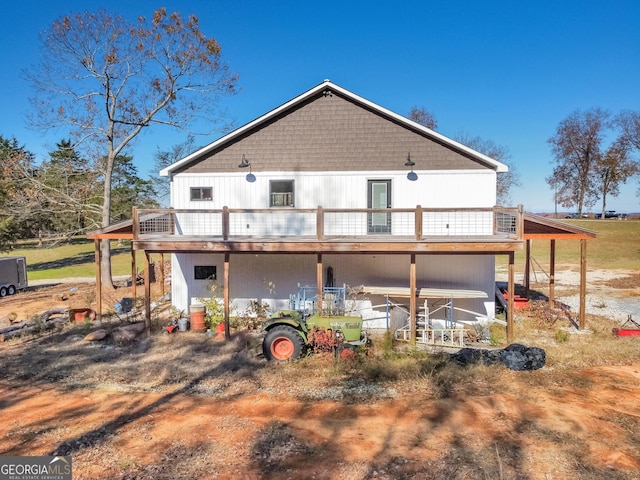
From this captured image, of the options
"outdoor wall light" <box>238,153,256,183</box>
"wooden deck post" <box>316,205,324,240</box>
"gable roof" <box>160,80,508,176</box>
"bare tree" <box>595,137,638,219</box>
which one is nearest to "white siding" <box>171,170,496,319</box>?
"outdoor wall light" <box>238,153,256,183</box>

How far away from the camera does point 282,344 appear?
9.59m

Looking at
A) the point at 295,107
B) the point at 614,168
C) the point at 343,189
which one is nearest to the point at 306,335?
the point at 343,189

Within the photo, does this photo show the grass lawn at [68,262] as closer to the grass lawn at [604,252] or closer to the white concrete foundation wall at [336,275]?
the white concrete foundation wall at [336,275]

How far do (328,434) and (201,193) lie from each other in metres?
9.66

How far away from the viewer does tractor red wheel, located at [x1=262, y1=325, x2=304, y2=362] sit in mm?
9406

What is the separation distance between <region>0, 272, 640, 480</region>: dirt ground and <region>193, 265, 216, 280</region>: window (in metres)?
3.82

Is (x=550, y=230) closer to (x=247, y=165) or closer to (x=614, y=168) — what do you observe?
(x=247, y=165)

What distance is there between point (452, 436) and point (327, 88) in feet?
35.9

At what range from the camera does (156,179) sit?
4491 cm

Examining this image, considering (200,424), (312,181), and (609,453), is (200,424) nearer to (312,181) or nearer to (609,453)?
(609,453)

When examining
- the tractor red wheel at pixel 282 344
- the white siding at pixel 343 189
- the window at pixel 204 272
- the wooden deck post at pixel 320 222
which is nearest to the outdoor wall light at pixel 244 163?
the white siding at pixel 343 189

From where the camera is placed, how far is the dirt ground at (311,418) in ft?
17.5

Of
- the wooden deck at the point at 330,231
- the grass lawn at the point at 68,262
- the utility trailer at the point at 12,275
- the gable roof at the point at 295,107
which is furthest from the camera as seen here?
the grass lawn at the point at 68,262

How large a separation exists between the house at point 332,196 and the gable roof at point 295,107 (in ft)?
0.12
